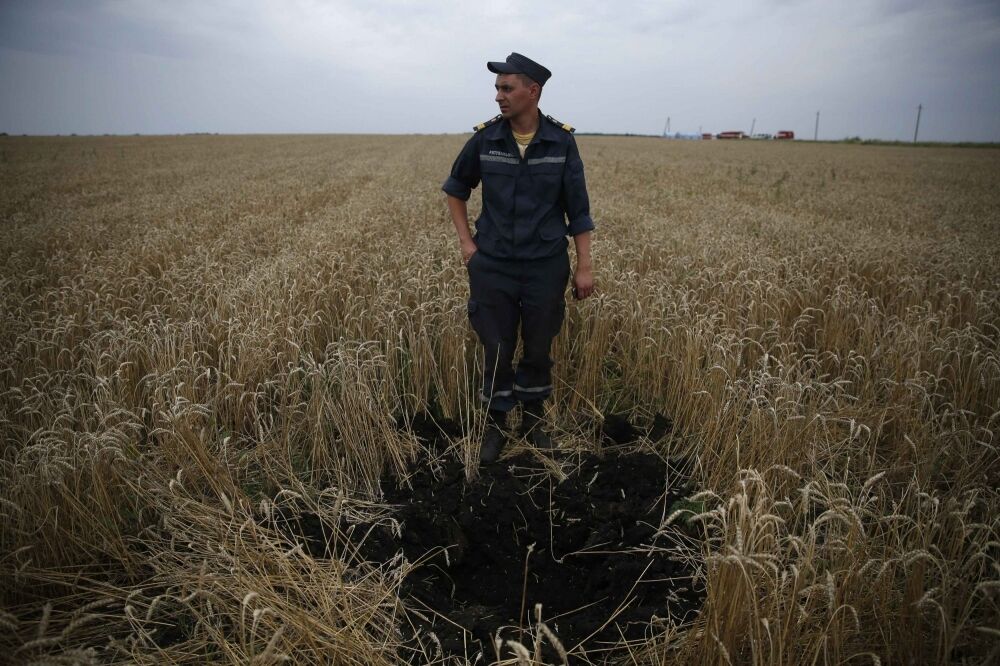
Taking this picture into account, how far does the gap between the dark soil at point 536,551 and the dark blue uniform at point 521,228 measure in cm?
79

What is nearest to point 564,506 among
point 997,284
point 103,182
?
point 997,284

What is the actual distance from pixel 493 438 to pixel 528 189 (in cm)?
160

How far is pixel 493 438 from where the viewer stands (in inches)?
142

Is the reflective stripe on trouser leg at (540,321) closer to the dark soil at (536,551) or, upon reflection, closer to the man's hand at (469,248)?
the man's hand at (469,248)

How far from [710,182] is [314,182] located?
472 inches

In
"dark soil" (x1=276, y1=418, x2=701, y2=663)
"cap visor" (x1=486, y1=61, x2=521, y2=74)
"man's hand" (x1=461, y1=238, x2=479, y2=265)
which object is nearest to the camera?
"dark soil" (x1=276, y1=418, x2=701, y2=663)

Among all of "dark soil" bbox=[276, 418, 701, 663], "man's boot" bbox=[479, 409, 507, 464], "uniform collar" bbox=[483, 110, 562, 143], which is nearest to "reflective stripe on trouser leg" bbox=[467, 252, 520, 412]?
"man's boot" bbox=[479, 409, 507, 464]

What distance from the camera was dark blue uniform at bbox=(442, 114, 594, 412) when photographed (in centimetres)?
338

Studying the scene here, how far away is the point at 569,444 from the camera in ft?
12.1

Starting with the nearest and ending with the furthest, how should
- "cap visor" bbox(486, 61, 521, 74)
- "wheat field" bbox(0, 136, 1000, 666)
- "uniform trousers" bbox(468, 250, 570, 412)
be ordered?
"wheat field" bbox(0, 136, 1000, 666) → "cap visor" bbox(486, 61, 521, 74) → "uniform trousers" bbox(468, 250, 570, 412)

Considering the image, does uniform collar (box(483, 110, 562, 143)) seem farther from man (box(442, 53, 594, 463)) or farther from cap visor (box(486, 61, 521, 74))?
cap visor (box(486, 61, 521, 74))

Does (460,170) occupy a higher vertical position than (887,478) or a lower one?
higher

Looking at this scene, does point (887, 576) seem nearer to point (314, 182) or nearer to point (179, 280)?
point (179, 280)

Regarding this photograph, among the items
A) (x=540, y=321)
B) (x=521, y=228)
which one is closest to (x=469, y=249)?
(x=521, y=228)
